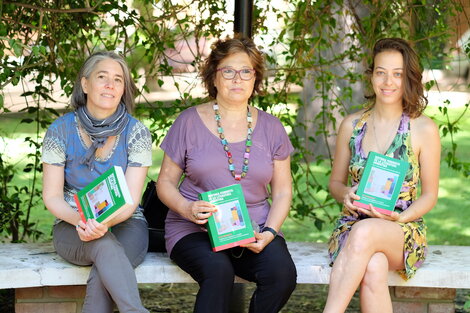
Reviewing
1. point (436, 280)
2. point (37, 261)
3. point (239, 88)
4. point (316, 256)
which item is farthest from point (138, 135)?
point (436, 280)

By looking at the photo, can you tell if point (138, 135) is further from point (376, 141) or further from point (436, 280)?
point (436, 280)

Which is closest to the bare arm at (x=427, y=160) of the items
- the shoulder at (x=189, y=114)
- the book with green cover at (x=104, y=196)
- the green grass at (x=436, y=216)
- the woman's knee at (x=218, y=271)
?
the woman's knee at (x=218, y=271)

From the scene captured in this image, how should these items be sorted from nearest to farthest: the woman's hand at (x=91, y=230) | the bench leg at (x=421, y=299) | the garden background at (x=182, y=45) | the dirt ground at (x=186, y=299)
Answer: the woman's hand at (x=91, y=230)
the bench leg at (x=421, y=299)
the garden background at (x=182, y=45)
the dirt ground at (x=186, y=299)

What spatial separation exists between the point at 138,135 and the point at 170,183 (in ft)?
0.90

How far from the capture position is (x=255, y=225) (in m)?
3.89

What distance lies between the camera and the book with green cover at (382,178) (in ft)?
12.3

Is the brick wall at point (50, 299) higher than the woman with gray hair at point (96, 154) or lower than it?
lower

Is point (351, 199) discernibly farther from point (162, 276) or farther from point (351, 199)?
point (162, 276)

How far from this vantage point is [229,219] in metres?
3.70

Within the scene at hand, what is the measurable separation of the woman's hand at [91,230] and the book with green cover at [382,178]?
116 cm

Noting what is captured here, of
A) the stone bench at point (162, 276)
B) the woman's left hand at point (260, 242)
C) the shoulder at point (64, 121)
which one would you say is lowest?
the stone bench at point (162, 276)

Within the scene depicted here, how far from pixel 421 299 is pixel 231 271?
1196 mm

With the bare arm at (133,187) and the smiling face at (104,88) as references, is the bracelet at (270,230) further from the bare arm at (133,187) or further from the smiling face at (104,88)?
the smiling face at (104,88)

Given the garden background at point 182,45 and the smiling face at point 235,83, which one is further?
the garden background at point 182,45
